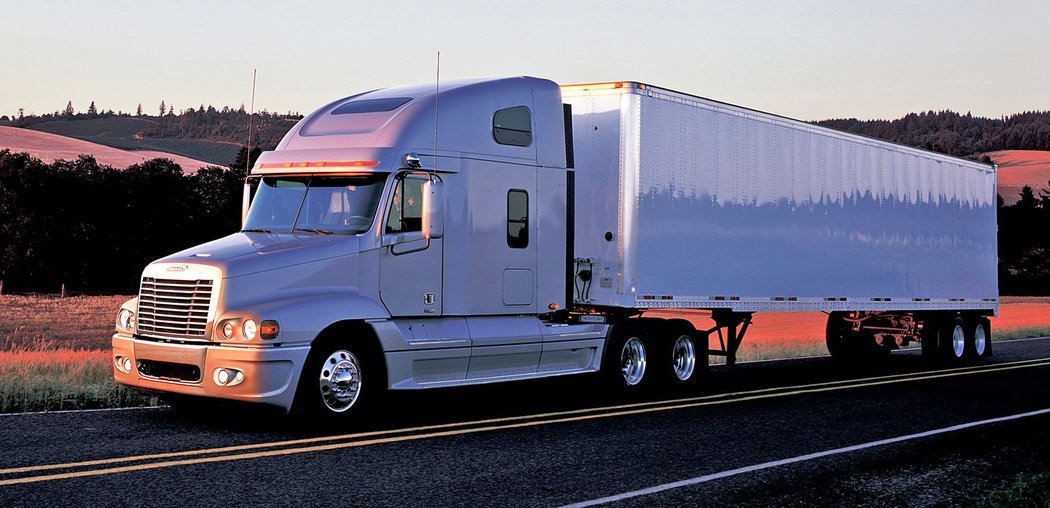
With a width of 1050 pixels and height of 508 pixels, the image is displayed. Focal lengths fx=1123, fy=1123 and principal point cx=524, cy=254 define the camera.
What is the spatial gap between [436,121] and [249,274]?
274 cm

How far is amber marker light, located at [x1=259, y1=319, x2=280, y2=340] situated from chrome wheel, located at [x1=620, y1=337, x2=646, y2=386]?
A: 17.3 feet

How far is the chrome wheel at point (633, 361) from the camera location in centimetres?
1392

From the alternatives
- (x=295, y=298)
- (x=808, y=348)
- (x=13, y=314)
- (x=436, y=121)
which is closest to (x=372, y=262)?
(x=295, y=298)

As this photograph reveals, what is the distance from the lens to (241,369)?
9727mm

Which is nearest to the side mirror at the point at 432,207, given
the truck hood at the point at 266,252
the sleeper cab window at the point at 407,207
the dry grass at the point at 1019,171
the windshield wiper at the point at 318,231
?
the sleeper cab window at the point at 407,207

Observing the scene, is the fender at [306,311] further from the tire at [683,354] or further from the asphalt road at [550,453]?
the tire at [683,354]

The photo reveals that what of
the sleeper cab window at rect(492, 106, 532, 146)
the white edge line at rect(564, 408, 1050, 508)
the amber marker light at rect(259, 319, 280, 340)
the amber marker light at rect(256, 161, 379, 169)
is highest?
the sleeper cab window at rect(492, 106, 532, 146)

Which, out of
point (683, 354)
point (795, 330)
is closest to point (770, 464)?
point (683, 354)

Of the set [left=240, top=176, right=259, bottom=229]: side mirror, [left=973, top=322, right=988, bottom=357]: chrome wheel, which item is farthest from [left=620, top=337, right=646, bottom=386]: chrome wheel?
[left=973, top=322, right=988, bottom=357]: chrome wheel

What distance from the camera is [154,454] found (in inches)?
344

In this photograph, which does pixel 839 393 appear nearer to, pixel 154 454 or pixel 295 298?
pixel 295 298

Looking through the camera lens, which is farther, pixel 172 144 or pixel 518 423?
pixel 172 144

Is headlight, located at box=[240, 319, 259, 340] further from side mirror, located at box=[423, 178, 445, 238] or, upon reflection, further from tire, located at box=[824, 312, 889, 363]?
tire, located at box=[824, 312, 889, 363]

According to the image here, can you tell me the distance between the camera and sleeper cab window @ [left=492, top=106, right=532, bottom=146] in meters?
12.5
